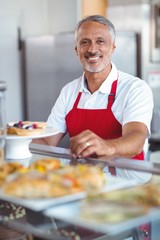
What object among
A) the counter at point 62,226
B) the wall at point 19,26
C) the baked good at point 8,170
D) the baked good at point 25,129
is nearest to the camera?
the counter at point 62,226

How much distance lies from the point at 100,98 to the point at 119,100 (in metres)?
0.11

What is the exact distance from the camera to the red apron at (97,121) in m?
2.16

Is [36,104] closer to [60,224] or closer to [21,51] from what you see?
[21,51]

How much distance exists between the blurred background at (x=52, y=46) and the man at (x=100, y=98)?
1.38m

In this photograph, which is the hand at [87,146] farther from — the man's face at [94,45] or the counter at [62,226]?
the man's face at [94,45]

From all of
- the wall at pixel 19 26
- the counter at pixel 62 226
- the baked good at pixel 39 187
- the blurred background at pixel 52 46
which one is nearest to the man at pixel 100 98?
the counter at pixel 62 226

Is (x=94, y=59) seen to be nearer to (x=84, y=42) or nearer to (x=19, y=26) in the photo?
(x=84, y=42)

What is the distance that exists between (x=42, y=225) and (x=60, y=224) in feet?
0.21

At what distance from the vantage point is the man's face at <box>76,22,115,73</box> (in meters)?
2.18

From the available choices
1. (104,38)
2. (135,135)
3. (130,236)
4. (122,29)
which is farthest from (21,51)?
(130,236)

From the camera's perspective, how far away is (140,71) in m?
3.78

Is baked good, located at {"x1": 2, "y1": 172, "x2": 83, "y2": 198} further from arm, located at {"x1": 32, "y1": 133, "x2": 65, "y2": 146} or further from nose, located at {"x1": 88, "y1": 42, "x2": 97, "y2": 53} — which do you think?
nose, located at {"x1": 88, "y1": 42, "x2": 97, "y2": 53}

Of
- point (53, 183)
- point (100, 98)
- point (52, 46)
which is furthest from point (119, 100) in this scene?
point (52, 46)

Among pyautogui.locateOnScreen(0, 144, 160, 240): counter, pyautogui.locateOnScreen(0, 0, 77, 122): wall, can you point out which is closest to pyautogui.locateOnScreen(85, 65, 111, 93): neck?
pyautogui.locateOnScreen(0, 144, 160, 240): counter
